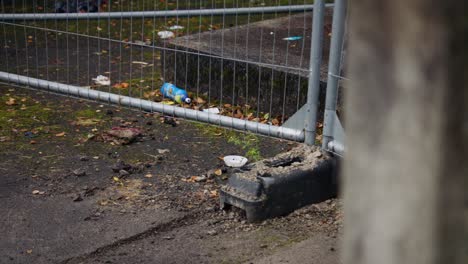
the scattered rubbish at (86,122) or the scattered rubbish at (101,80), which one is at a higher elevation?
the scattered rubbish at (101,80)

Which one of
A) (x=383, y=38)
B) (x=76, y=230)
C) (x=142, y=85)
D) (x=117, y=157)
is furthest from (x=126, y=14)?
(x=383, y=38)

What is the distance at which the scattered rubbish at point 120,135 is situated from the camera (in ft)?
17.7

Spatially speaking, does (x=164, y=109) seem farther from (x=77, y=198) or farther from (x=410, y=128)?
(x=410, y=128)

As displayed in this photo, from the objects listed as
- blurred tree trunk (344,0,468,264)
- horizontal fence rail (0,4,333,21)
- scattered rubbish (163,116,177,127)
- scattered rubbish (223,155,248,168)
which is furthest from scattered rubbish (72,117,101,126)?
blurred tree trunk (344,0,468,264)

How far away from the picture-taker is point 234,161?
502 cm

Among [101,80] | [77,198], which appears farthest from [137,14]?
[77,198]

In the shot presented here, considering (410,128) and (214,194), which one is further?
(214,194)

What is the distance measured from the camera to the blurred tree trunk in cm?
113

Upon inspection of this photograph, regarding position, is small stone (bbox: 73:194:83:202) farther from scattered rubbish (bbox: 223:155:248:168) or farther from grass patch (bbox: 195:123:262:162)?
grass patch (bbox: 195:123:262:162)

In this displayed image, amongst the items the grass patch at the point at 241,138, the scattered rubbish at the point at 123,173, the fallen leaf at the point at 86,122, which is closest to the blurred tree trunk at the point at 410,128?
the scattered rubbish at the point at 123,173

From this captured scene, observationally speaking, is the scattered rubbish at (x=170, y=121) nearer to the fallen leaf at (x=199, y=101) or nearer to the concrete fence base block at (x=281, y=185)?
the fallen leaf at (x=199, y=101)

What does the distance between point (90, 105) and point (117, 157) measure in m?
1.24

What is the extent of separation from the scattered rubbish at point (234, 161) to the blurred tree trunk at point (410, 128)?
148 inches

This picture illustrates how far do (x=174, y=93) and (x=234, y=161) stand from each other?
1453mm
